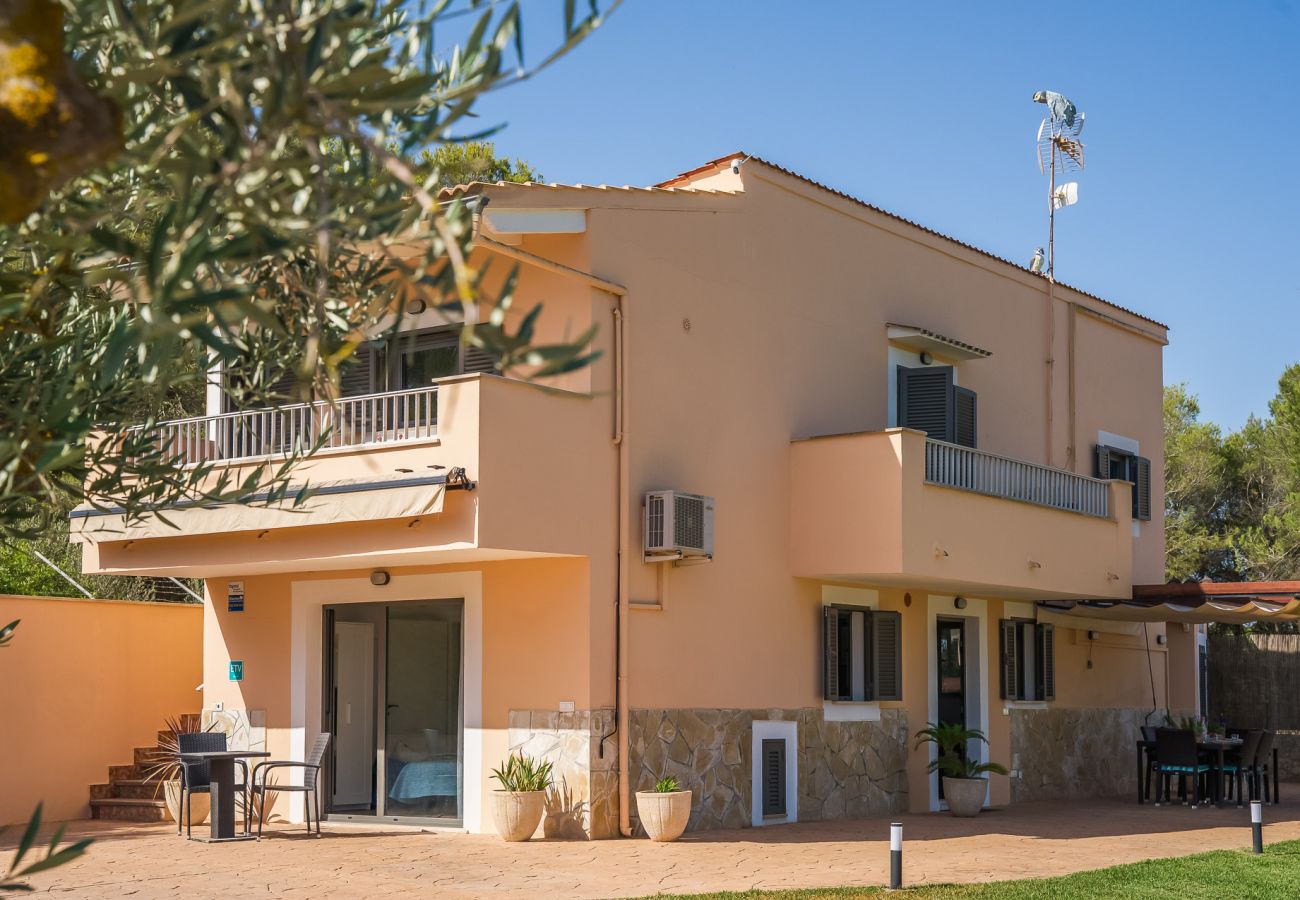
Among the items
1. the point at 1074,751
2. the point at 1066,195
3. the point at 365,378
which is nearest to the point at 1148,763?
the point at 1074,751

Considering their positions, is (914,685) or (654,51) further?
(914,685)

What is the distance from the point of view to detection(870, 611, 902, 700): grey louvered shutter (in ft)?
56.7

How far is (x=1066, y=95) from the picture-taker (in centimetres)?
2227

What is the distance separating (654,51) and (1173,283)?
1974 centimetres

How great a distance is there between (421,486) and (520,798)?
2.93m

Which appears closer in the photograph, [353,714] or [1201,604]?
[353,714]

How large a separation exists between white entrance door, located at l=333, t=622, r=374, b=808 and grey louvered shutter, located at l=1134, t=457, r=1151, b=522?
12.1m

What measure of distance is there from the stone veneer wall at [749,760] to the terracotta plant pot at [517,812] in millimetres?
978

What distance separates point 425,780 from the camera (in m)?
15.2

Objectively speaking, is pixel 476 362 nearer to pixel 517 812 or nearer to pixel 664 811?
pixel 517 812

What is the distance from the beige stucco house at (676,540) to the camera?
45.5 ft

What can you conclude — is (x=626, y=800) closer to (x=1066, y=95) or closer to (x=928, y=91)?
(x=928, y=91)

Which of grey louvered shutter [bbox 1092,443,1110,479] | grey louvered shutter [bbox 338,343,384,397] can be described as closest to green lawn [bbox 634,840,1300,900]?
grey louvered shutter [bbox 338,343,384,397]

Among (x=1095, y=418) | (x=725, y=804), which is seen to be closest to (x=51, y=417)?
(x=725, y=804)
